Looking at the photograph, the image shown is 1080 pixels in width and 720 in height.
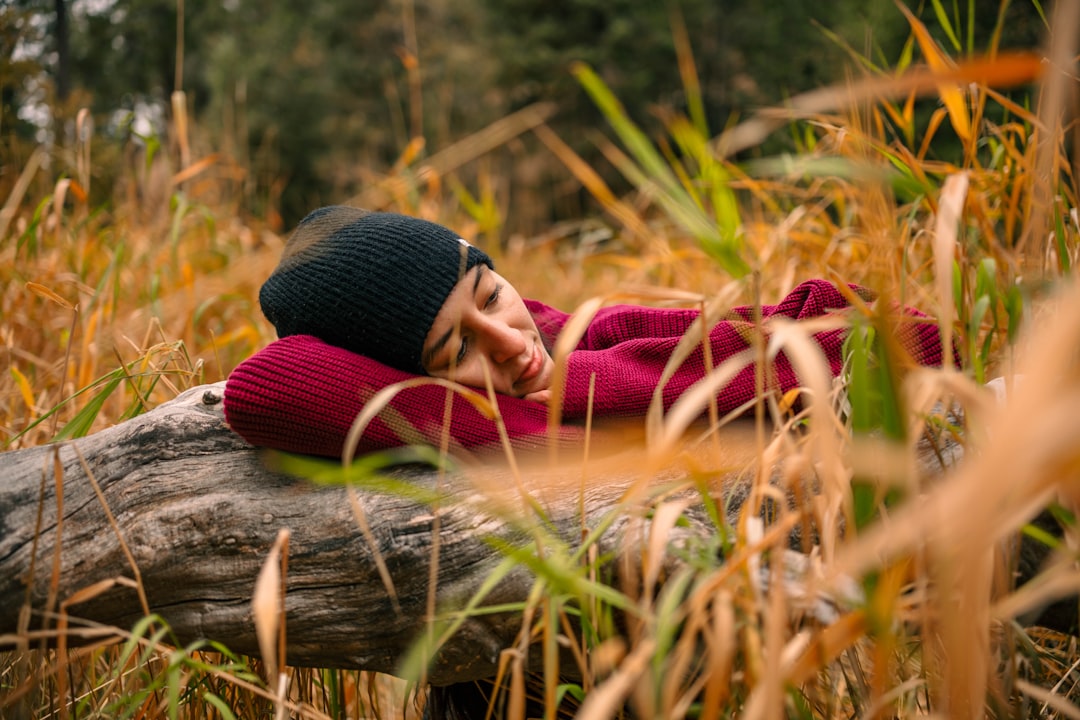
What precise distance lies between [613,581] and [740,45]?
43.5 ft

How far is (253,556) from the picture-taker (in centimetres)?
117

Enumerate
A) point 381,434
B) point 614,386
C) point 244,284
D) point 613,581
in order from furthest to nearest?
point 244,284, point 614,386, point 381,434, point 613,581

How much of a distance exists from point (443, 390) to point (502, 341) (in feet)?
0.54

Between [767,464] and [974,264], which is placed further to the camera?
[974,264]

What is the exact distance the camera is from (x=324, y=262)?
1.49 m

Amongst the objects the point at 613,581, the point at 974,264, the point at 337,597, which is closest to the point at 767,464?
the point at 613,581

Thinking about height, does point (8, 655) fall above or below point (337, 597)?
below

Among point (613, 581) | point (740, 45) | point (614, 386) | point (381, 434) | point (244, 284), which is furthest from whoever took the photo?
point (740, 45)

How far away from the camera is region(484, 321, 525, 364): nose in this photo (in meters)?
1.46

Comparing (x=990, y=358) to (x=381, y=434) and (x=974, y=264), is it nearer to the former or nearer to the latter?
(x=974, y=264)

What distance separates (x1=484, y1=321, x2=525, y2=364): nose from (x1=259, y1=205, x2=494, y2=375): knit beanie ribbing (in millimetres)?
106

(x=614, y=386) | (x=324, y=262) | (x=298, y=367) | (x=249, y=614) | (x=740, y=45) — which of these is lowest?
(x=249, y=614)

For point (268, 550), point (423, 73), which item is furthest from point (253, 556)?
point (423, 73)

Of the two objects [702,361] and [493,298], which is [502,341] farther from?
[702,361]
